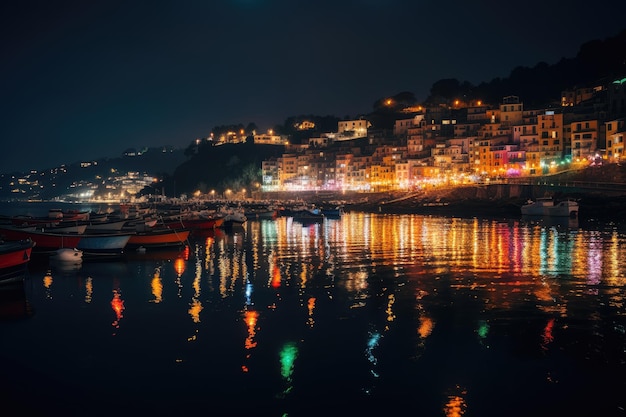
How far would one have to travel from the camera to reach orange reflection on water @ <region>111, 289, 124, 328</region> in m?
17.6

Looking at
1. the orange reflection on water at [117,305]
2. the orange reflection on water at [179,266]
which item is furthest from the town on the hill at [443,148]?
the orange reflection on water at [117,305]

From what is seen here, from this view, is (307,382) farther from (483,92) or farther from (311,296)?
(483,92)

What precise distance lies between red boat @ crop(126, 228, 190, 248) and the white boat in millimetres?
46090

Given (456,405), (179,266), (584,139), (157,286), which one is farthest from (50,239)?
(584,139)

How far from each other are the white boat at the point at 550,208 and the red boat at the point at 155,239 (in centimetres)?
4609

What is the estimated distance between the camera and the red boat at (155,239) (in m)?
37.3

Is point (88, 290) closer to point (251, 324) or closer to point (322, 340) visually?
point (251, 324)

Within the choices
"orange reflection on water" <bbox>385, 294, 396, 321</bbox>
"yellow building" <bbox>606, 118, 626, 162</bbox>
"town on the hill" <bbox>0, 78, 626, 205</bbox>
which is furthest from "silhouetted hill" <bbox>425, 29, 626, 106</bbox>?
"orange reflection on water" <bbox>385, 294, 396, 321</bbox>

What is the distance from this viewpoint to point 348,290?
72.4 ft

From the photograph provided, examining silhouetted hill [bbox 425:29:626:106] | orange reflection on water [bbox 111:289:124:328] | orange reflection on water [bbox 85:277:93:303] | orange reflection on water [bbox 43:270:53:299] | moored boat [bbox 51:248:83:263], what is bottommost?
orange reflection on water [bbox 111:289:124:328]

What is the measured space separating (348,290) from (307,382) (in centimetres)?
1017

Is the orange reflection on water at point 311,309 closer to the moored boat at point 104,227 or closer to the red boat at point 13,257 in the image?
the red boat at point 13,257

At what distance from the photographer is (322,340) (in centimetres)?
1504

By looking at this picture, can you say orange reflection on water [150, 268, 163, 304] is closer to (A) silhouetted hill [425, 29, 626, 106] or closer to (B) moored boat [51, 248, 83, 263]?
(B) moored boat [51, 248, 83, 263]
